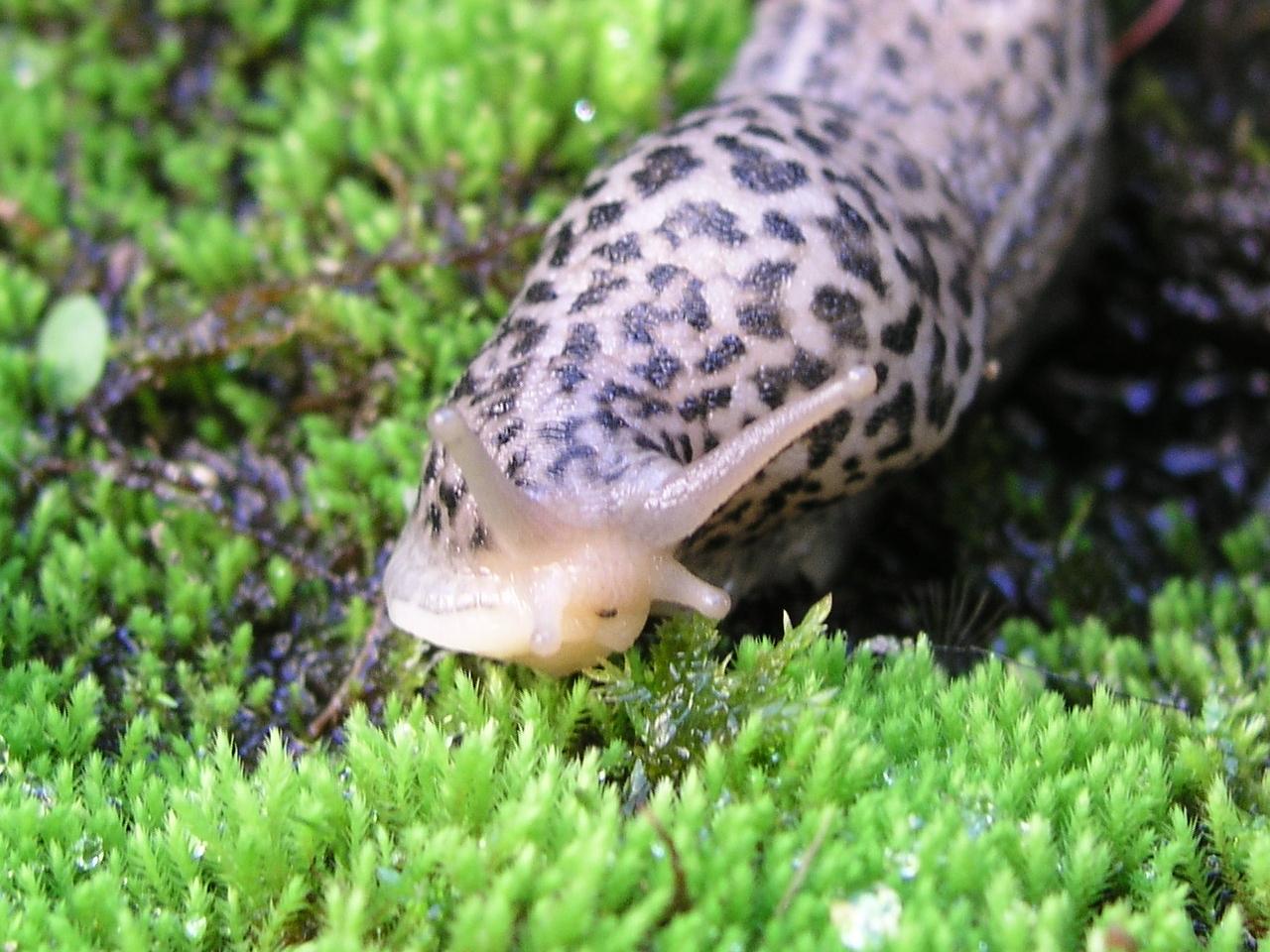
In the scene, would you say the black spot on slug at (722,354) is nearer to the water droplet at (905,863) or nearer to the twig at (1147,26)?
the water droplet at (905,863)

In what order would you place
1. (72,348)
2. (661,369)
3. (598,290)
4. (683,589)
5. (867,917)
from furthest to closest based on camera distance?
(72,348) < (598,290) < (661,369) < (683,589) < (867,917)

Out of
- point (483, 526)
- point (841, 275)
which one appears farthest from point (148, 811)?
point (841, 275)

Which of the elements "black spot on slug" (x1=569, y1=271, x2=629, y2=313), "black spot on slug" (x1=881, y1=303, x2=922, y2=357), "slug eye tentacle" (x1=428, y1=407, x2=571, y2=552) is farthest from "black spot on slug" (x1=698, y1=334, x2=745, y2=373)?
"slug eye tentacle" (x1=428, y1=407, x2=571, y2=552)

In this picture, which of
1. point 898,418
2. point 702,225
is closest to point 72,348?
point 702,225

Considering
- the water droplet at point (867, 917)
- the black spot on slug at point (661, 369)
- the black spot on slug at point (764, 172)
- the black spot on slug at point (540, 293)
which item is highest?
the black spot on slug at point (764, 172)

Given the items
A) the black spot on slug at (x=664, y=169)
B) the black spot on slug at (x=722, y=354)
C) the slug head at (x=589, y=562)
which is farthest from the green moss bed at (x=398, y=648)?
the black spot on slug at (x=664, y=169)

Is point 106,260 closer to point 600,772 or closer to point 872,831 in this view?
point 600,772

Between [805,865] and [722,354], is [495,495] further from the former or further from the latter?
[805,865]
